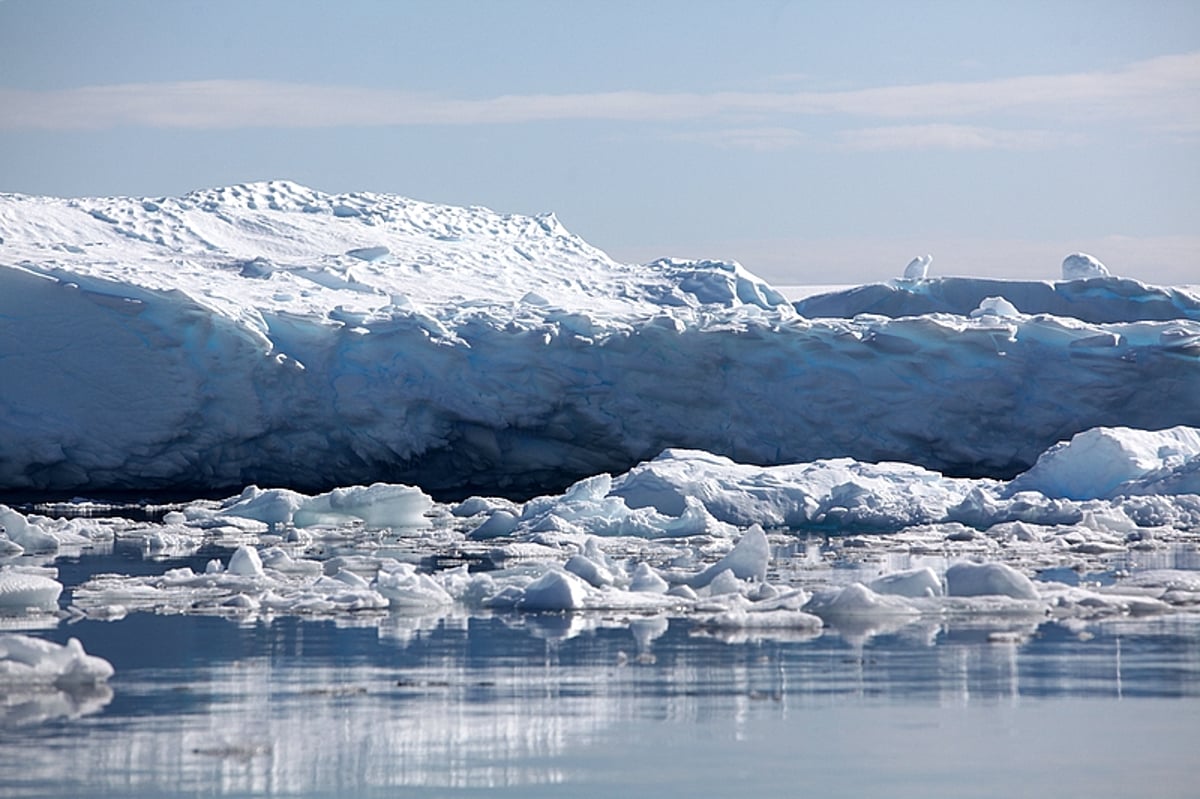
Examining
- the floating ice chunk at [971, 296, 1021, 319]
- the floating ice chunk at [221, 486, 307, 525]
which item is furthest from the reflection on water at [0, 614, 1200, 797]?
the floating ice chunk at [971, 296, 1021, 319]

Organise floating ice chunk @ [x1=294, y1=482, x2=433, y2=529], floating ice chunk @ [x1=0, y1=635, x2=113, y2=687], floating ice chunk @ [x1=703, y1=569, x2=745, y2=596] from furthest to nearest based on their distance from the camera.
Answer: floating ice chunk @ [x1=294, y1=482, x2=433, y2=529], floating ice chunk @ [x1=703, y1=569, x2=745, y2=596], floating ice chunk @ [x1=0, y1=635, x2=113, y2=687]

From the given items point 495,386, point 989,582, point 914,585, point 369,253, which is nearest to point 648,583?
point 914,585

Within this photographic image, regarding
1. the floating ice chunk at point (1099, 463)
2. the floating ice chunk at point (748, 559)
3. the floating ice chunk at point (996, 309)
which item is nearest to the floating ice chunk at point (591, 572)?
the floating ice chunk at point (748, 559)

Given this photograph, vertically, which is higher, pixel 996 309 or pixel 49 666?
pixel 996 309

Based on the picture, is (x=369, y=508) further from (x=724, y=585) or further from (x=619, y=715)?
(x=619, y=715)

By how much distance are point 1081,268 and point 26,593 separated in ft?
79.0

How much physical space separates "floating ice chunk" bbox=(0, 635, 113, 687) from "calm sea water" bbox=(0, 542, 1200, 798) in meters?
0.12

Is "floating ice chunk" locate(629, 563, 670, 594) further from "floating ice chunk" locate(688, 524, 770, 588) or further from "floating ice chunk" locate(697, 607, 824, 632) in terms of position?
A: "floating ice chunk" locate(697, 607, 824, 632)

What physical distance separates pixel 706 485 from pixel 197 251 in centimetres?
1244

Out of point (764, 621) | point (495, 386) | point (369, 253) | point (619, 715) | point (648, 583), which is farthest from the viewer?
point (369, 253)

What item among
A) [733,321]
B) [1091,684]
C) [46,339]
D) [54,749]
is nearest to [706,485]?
[733,321]

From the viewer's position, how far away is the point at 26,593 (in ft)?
26.8

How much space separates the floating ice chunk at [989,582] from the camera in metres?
8.25

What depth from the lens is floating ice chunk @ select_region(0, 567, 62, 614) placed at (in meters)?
8.15
